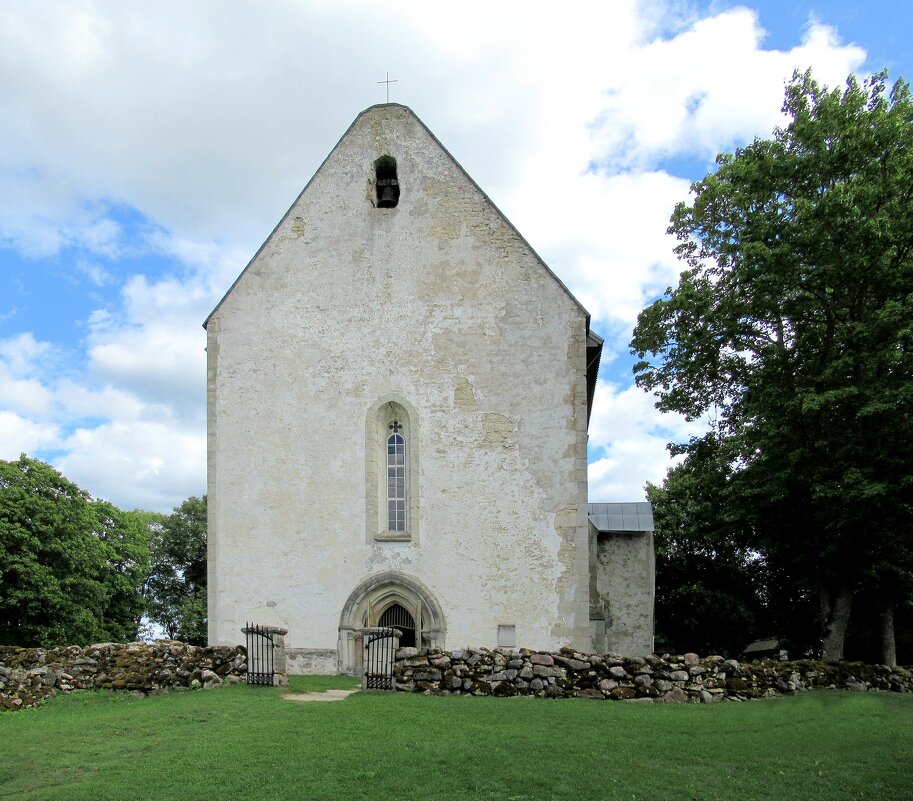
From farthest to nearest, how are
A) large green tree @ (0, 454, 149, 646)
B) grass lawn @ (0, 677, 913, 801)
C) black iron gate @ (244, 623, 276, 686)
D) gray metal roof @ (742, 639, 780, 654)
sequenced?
1. gray metal roof @ (742, 639, 780, 654)
2. large green tree @ (0, 454, 149, 646)
3. black iron gate @ (244, 623, 276, 686)
4. grass lawn @ (0, 677, 913, 801)

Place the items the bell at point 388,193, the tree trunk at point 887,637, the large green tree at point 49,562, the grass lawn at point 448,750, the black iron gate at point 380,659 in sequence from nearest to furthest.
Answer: the grass lawn at point 448,750, the black iron gate at point 380,659, the bell at point 388,193, the tree trunk at point 887,637, the large green tree at point 49,562

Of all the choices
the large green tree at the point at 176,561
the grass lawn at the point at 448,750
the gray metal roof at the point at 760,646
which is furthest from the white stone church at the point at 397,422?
the large green tree at the point at 176,561

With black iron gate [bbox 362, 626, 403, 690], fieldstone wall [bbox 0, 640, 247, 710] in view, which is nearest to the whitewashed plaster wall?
black iron gate [bbox 362, 626, 403, 690]

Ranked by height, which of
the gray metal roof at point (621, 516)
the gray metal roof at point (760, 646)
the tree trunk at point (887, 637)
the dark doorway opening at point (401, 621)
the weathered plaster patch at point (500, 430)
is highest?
the weathered plaster patch at point (500, 430)

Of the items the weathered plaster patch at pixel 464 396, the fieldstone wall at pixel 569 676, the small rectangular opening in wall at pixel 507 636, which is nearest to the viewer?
the fieldstone wall at pixel 569 676

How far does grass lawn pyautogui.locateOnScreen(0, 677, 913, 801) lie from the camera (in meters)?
9.26

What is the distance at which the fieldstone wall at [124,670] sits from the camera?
52.0 ft

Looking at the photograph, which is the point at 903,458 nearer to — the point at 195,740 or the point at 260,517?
the point at 260,517

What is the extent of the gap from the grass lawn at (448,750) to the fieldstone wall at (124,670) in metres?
1.36

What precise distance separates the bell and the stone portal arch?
9215 mm

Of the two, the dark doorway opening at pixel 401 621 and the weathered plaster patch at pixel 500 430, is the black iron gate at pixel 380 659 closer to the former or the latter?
the dark doorway opening at pixel 401 621

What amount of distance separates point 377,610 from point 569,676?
614cm

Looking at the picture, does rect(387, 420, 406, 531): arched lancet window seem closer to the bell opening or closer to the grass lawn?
the bell opening

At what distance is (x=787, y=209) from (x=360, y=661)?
17.2 metres
